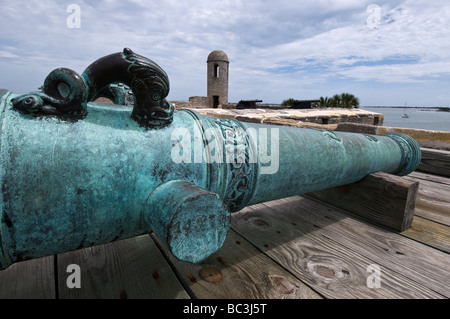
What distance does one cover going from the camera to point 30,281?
112cm

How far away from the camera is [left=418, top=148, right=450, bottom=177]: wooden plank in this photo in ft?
9.52

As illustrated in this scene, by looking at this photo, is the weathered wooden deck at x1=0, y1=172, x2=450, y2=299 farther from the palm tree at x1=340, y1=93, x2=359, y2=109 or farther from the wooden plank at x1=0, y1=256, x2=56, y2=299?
the palm tree at x1=340, y1=93, x2=359, y2=109

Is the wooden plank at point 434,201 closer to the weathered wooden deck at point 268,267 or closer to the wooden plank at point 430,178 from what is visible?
the wooden plank at point 430,178

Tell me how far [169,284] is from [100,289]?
0.88 feet

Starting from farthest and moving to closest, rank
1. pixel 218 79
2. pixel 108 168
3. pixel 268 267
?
pixel 218 79, pixel 268 267, pixel 108 168

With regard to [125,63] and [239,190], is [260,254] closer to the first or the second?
[239,190]

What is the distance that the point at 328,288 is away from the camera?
1144 millimetres

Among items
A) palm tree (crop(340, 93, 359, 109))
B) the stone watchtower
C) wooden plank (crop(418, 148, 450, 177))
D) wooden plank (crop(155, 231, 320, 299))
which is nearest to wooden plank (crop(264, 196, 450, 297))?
wooden plank (crop(155, 231, 320, 299))

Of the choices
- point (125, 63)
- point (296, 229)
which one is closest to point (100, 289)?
point (125, 63)

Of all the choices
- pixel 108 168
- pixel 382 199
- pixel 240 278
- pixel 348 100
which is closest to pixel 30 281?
pixel 108 168

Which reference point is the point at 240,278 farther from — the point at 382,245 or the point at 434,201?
the point at 434,201

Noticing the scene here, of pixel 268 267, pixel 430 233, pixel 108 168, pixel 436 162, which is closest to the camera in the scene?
pixel 108 168

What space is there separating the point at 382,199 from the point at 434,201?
29.6 inches

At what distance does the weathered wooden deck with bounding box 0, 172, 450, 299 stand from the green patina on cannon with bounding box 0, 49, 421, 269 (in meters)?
0.36
